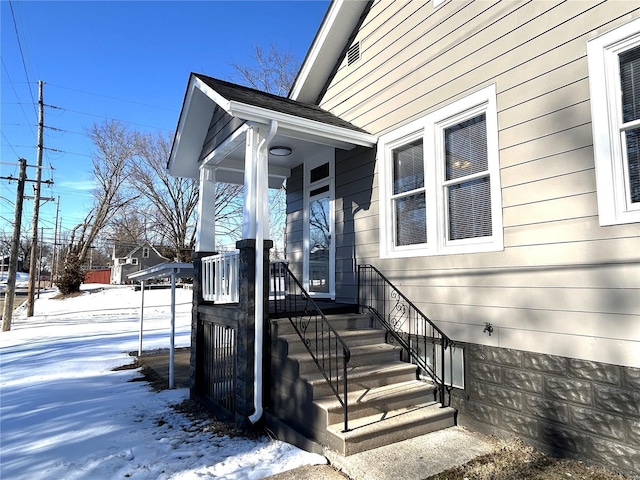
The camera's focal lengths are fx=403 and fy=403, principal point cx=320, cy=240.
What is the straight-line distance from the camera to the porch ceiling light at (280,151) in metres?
6.19

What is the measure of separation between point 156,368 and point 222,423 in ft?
12.7

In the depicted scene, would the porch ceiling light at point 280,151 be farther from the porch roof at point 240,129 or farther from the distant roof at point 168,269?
the distant roof at point 168,269

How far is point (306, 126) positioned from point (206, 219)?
7.46 feet

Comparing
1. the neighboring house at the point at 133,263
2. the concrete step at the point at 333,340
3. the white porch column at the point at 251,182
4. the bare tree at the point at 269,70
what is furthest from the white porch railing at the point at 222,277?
the neighboring house at the point at 133,263

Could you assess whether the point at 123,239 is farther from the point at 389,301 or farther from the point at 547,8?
the point at 547,8

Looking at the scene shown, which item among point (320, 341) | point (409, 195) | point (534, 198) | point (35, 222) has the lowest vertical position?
point (320, 341)

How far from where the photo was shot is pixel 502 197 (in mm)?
3785

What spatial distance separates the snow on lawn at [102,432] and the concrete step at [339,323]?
1.12 meters

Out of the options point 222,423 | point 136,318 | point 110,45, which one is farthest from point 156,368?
point 110,45

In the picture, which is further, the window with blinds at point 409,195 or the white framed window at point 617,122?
the window with blinds at point 409,195

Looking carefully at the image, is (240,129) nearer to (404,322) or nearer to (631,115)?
(404,322)

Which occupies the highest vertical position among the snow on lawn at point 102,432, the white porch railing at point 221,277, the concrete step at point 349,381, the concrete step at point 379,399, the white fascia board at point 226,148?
the white fascia board at point 226,148

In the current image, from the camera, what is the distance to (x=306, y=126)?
4957 mm

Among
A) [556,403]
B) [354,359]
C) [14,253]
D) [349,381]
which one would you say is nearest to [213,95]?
[354,359]
